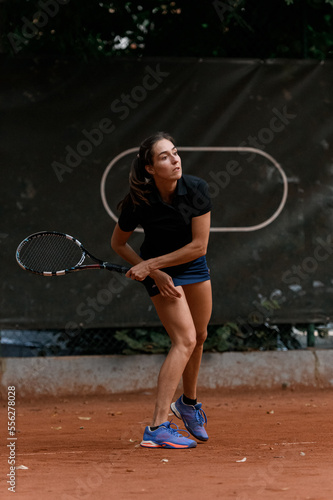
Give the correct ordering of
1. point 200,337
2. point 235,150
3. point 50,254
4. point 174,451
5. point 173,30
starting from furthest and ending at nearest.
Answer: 1. point 173,30
2. point 235,150
3. point 50,254
4. point 200,337
5. point 174,451

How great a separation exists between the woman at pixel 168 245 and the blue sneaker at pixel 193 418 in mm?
234

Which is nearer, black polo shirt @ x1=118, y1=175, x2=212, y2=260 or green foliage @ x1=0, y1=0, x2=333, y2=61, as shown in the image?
black polo shirt @ x1=118, y1=175, x2=212, y2=260

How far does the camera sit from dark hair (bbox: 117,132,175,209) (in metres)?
4.57

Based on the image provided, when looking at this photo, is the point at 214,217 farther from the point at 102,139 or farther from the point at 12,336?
the point at 12,336

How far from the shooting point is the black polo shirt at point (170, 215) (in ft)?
14.9

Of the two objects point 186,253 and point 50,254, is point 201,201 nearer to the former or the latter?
point 186,253

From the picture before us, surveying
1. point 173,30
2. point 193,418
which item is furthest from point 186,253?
point 173,30

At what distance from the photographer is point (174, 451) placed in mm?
4434

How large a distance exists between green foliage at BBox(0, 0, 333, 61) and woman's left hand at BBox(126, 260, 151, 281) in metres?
2.79

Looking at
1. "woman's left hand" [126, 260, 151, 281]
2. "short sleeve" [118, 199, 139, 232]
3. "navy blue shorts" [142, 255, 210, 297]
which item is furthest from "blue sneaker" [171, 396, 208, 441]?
"short sleeve" [118, 199, 139, 232]

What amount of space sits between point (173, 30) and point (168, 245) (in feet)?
10.6

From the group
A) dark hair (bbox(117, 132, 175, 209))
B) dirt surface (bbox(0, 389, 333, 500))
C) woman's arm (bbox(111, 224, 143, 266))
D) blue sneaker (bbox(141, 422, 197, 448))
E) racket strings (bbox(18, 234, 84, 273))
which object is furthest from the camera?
racket strings (bbox(18, 234, 84, 273))

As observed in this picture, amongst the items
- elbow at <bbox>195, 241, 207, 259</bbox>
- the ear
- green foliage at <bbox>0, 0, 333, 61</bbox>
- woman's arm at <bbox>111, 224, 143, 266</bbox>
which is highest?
green foliage at <bbox>0, 0, 333, 61</bbox>

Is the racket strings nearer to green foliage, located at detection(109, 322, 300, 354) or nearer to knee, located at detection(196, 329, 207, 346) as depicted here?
knee, located at detection(196, 329, 207, 346)
